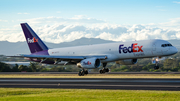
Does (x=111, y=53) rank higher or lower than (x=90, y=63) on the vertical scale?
higher

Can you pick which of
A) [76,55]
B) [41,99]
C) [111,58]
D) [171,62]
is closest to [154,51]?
[111,58]

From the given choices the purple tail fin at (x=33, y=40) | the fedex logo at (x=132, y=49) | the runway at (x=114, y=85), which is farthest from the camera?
the purple tail fin at (x=33, y=40)

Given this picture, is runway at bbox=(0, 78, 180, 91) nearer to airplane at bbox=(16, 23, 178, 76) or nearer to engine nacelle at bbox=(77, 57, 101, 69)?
airplane at bbox=(16, 23, 178, 76)

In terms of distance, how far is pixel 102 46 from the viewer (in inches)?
1987

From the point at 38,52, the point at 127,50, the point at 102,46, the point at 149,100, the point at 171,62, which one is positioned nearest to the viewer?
the point at 149,100

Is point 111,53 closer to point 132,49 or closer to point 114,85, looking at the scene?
point 132,49

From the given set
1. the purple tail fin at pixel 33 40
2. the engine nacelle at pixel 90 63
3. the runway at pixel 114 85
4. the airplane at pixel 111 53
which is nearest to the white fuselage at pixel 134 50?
the airplane at pixel 111 53

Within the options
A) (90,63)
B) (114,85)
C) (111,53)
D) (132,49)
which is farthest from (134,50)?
(114,85)

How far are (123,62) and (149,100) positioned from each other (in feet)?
99.5

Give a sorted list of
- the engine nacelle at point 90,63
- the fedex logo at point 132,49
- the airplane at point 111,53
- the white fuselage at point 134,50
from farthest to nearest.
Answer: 1. the engine nacelle at point 90,63
2. the fedex logo at point 132,49
3. the airplane at point 111,53
4. the white fuselage at point 134,50

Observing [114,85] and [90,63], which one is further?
[90,63]

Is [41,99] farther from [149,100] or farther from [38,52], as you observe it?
[38,52]

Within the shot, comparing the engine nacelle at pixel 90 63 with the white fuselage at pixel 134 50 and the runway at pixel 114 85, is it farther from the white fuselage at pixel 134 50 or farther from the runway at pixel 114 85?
the runway at pixel 114 85

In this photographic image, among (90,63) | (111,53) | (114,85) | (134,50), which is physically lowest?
(114,85)
